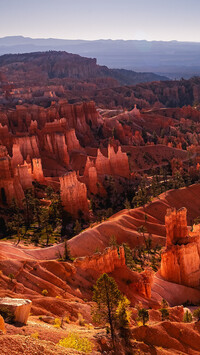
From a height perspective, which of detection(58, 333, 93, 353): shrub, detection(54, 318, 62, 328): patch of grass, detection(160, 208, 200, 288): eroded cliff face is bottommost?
detection(160, 208, 200, 288): eroded cliff face

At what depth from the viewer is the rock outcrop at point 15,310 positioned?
16.9 metres

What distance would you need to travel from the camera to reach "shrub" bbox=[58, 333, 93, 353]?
16406 millimetres

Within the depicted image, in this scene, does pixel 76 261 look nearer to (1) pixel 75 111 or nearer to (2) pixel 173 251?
(2) pixel 173 251

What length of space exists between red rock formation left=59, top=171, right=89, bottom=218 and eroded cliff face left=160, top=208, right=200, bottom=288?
689 inches

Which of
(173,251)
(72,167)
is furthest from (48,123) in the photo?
(173,251)

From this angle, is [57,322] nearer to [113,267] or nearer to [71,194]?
[113,267]

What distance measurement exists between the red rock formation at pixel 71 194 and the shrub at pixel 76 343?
117ft

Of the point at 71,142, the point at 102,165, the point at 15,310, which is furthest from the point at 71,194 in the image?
the point at 15,310

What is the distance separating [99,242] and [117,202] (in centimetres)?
1942

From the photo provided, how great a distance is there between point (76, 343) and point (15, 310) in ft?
9.20

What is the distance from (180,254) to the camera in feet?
122

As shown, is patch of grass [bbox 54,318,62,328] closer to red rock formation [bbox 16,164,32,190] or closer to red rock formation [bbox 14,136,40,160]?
red rock formation [bbox 16,164,32,190]

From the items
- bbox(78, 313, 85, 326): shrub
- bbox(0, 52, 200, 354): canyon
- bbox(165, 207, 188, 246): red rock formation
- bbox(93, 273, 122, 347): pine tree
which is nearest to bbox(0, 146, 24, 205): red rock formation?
bbox(0, 52, 200, 354): canyon

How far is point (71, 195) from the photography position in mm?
53250
